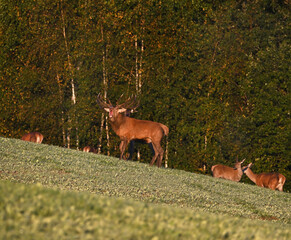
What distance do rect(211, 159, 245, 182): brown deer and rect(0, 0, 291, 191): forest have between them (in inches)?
39.3

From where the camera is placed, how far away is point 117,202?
757 centimetres

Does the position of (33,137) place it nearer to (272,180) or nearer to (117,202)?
(272,180)

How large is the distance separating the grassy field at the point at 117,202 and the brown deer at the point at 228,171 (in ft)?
14.5

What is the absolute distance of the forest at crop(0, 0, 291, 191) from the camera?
28.2m

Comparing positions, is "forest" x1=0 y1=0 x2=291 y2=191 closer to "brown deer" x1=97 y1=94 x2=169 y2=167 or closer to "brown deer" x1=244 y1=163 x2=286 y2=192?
"brown deer" x1=244 y1=163 x2=286 y2=192

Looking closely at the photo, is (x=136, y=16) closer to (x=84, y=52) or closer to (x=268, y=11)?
(x=84, y=52)

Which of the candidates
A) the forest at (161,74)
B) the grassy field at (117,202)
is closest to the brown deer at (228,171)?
the forest at (161,74)

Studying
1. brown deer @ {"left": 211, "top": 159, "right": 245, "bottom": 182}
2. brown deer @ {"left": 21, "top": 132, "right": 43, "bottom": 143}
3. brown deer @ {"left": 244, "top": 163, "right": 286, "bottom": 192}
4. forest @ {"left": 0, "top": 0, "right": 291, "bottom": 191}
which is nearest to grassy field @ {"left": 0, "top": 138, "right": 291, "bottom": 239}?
brown deer @ {"left": 244, "top": 163, "right": 286, "bottom": 192}

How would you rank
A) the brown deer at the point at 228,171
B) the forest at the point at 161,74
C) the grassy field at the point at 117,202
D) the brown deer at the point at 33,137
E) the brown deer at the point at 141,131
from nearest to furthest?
the grassy field at the point at 117,202 → the brown deer at the point at 141,131 → the brown deer at the point at 228,171 → the forest at the point at 161,74 → the brown deer at the point at 33,137

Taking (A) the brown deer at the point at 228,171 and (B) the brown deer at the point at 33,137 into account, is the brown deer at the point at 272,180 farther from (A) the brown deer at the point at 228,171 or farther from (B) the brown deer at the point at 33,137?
(B) the brown deer at the point at 33,137

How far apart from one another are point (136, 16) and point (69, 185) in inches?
643

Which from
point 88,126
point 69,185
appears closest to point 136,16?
point 88,126

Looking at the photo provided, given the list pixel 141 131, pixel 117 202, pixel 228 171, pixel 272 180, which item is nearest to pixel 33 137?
pixel 141 131

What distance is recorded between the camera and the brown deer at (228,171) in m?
27.0
